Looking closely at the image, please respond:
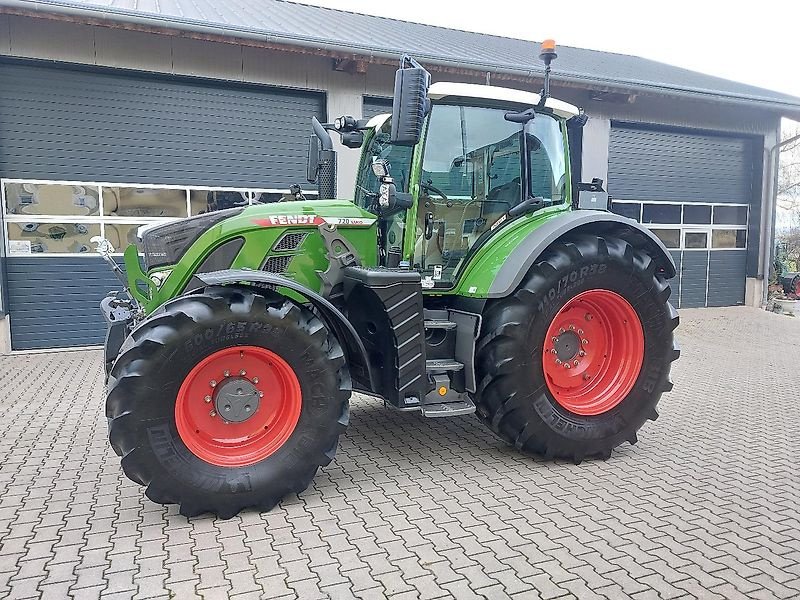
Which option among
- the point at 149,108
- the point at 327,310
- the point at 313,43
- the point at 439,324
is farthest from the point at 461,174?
the point at 149,108

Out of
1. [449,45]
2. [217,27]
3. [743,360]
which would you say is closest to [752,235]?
[743,360]

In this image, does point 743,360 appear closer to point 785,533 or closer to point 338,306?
point 785,533

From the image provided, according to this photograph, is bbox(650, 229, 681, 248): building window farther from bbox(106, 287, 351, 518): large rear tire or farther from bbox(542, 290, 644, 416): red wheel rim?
bbox(106, 287, 351, 518): large rear tire

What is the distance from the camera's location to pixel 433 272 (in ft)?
14.1

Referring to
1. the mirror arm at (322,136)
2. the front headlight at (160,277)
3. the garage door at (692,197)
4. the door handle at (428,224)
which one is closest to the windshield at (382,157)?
the door handle at (428,224)

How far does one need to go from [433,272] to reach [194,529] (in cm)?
222

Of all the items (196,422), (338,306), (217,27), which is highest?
(217,27)

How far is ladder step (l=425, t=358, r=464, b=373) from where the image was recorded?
4.01 meters

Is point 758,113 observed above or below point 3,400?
above

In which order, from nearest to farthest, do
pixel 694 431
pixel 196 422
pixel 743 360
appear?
pixel 196 422 → pixel 694 431 → pixel 743 360

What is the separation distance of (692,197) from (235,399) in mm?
11992

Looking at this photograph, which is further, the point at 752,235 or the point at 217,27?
the point at 752,235

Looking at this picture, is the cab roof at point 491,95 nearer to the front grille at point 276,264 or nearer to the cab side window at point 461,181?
the cab side window at point 461,181

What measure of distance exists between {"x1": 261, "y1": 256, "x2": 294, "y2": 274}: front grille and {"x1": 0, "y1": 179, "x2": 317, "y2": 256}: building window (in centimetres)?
428
